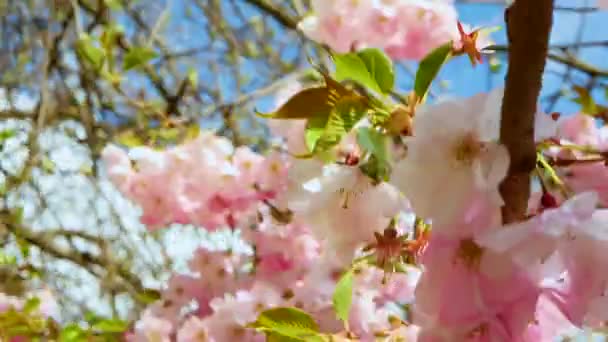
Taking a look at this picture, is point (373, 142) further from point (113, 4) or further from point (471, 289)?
point (113, 4)

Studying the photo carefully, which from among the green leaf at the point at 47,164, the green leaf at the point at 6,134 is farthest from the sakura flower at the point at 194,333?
the green leaf at the point at 47,164

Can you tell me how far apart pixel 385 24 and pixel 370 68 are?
0.53 m

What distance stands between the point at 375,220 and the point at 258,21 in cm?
263

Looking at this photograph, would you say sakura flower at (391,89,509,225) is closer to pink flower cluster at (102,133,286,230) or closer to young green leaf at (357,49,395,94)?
young green leaf at (357,49,395,94)

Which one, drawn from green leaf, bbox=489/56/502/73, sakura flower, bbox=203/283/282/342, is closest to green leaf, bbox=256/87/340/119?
sakura flower, bbox=203/283/282/342

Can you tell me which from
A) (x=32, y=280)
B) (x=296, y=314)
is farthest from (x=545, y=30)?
(x=32, y=280)

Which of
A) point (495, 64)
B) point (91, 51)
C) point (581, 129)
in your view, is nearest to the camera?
point (581, 129)

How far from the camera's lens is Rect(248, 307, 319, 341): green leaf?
739 mm

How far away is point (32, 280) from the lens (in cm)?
244

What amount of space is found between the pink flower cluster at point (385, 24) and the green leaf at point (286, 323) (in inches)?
21.3

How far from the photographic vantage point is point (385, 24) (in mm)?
1201

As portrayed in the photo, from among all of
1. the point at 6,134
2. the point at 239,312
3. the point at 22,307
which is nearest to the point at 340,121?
the point at 239,312

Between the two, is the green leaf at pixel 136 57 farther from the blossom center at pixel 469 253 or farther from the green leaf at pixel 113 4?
the blossom center at pixel 469 253

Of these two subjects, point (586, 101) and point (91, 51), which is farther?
point (91, 51)
